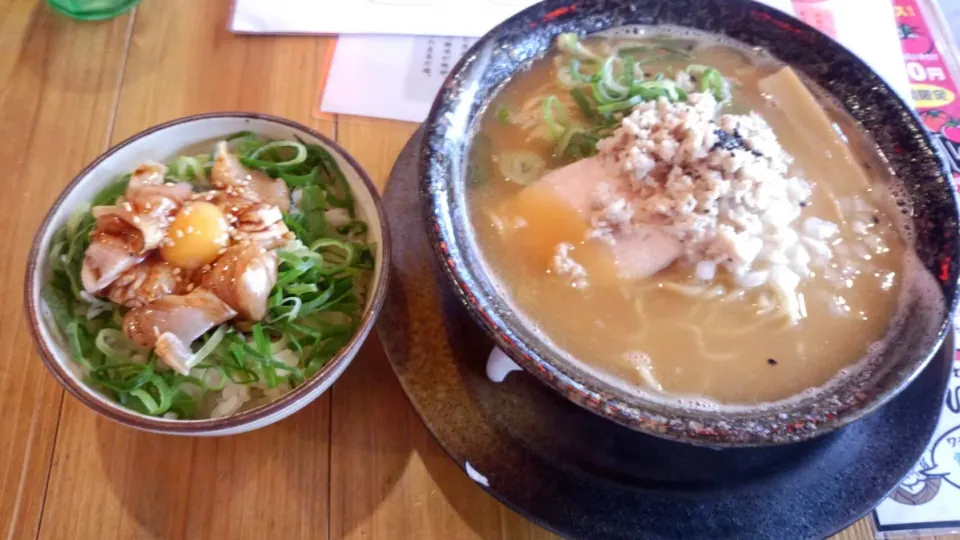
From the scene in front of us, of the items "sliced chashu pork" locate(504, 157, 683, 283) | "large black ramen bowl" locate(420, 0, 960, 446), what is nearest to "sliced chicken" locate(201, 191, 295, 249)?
"large black ramen bowl" locate(420, 0, 960, 446)

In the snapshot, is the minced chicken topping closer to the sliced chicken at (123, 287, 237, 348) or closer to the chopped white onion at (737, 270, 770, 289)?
the chopped white onion at (737, 270, 770, 289)

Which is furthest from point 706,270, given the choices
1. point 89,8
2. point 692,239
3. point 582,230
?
point 89,8

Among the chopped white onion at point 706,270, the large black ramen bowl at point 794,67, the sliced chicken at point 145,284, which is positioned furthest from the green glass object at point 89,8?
the chopped white onion at point 706,270

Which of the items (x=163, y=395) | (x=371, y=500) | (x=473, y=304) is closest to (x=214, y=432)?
(x=163, y=395)

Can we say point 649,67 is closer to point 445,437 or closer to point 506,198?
point 506,198

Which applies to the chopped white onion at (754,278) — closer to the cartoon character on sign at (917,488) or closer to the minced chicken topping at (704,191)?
the minced chicken topping at (704,191)

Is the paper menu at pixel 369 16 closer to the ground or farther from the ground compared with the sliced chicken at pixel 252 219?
farther from the ground
